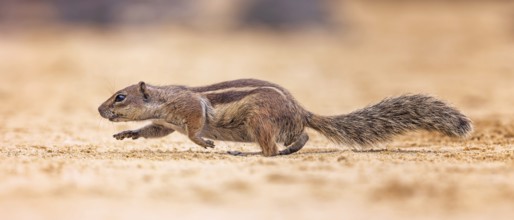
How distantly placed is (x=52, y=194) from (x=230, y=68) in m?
15.5

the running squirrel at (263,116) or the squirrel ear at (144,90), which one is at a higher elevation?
Answer: the squirrel ear at (144,90)

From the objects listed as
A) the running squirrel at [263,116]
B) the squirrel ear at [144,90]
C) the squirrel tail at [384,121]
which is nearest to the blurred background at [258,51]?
the squirrel ear at [144,90]

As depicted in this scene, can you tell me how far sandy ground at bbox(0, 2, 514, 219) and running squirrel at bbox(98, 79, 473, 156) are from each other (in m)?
0.23

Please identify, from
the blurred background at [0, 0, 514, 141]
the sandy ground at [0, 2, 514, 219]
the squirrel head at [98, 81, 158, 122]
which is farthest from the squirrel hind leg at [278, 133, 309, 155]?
the blurred background at [0, 0, 514, 141]

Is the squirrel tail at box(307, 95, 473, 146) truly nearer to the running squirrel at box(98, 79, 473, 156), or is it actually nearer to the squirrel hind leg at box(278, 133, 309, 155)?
the running squirrel at box(98, 79, 473, 156)

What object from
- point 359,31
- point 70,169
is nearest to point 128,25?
point 359,31

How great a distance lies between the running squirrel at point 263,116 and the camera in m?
8.17

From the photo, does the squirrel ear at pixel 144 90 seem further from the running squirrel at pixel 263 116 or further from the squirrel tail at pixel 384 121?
the squirrel tail at pixel 384 121

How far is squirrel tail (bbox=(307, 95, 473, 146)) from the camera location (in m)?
8.30

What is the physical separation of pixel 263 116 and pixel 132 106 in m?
1.29

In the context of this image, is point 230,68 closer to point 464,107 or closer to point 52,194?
point 464,107

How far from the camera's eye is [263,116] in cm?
813

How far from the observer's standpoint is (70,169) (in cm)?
675

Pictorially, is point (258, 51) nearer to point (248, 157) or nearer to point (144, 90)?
point (144, 90)
